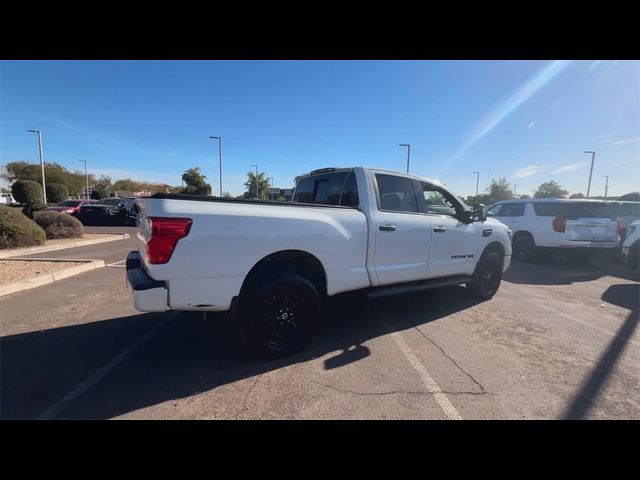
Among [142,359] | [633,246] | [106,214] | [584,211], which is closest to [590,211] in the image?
[584,211]

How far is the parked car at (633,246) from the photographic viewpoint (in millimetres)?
7582

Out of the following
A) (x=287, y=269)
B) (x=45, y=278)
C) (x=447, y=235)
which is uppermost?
(x=447, y=235)

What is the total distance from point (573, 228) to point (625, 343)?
5232 millimetres

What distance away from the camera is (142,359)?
125 inches

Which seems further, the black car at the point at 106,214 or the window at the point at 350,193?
the black car at the point at 106,214

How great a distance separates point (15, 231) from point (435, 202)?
426 inches

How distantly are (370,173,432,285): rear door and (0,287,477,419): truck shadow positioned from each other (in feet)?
1.82

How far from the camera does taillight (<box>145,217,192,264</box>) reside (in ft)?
8.21

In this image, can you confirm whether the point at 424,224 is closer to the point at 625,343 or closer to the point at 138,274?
the point at 625,343

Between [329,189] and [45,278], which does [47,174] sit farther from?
[329,189]

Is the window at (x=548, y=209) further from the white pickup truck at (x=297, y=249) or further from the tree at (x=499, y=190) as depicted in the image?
the tree at (x=499, y=190)

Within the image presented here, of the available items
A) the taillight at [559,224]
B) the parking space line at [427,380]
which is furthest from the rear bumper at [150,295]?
the taillight at [559,224]

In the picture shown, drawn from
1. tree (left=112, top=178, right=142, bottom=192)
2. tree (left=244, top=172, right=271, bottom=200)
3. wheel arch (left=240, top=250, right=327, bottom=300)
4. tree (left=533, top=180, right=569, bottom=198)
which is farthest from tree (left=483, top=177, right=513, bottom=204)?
tree (left=112, top=178, right=142, bottom=192)

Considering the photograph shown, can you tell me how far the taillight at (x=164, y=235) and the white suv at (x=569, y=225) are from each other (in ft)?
30.8
